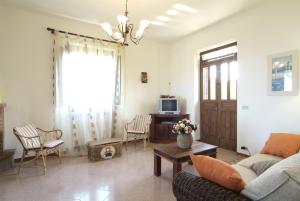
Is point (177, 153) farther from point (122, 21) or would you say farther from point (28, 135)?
point (28, 135)

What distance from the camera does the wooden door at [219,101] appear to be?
4125mm

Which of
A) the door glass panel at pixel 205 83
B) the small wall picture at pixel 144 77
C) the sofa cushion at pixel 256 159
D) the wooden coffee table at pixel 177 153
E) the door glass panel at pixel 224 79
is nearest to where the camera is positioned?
the sofa cushion at pixel 256 159

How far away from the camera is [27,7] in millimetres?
3453

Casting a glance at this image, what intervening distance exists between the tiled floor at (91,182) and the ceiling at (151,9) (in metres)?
3.01

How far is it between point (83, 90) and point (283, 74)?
3.96m

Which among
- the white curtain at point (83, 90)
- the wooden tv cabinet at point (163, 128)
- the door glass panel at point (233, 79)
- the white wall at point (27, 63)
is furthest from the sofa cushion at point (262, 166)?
the white wall at point (27, 63)

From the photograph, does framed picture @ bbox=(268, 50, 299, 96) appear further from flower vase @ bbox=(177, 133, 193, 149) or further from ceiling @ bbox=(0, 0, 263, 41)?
flower vase @ bbox=(177, 133, 193, 149)

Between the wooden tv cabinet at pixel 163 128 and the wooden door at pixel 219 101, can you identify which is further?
the wooden tv cabinet at pixel 163 128

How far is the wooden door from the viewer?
412 cm

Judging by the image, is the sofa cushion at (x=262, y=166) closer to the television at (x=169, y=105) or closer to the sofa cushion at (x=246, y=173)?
the sofa cushion at (x=246, y=173)

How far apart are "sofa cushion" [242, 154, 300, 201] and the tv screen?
3832 millimetres

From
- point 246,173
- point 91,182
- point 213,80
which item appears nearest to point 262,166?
point 246,173

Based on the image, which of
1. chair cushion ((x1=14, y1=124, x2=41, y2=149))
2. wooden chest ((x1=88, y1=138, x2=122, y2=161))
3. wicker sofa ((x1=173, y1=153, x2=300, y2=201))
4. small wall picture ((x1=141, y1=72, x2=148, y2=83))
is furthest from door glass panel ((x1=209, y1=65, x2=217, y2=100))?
chair cushion ((x1=14, y1=124, x2=41, y2=149))

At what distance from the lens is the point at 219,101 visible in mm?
4434
